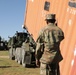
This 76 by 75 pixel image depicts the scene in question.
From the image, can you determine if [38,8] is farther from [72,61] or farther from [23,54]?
[72,61]

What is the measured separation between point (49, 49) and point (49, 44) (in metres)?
0.10

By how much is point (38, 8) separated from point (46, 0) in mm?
1711

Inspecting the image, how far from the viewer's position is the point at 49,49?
7605 mm

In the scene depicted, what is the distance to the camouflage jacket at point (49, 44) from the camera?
7602 mm

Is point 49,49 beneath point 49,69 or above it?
above

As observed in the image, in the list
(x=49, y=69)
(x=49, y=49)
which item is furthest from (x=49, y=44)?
(x=49, y=69)

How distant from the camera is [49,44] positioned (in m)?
7.63

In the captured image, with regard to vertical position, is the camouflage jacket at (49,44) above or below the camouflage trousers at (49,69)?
above

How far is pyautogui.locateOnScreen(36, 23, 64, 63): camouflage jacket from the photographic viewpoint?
7.60 m

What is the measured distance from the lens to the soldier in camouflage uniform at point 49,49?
24.9 ft

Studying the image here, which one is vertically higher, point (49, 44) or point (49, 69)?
point (49, 44)

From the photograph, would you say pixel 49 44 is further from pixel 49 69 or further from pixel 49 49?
pixel 49 69

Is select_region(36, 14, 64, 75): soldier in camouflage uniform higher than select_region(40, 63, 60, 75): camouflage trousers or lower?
higher

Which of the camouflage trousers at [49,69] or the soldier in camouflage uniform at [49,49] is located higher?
the soldier in camouflage uniform at [49,49]
